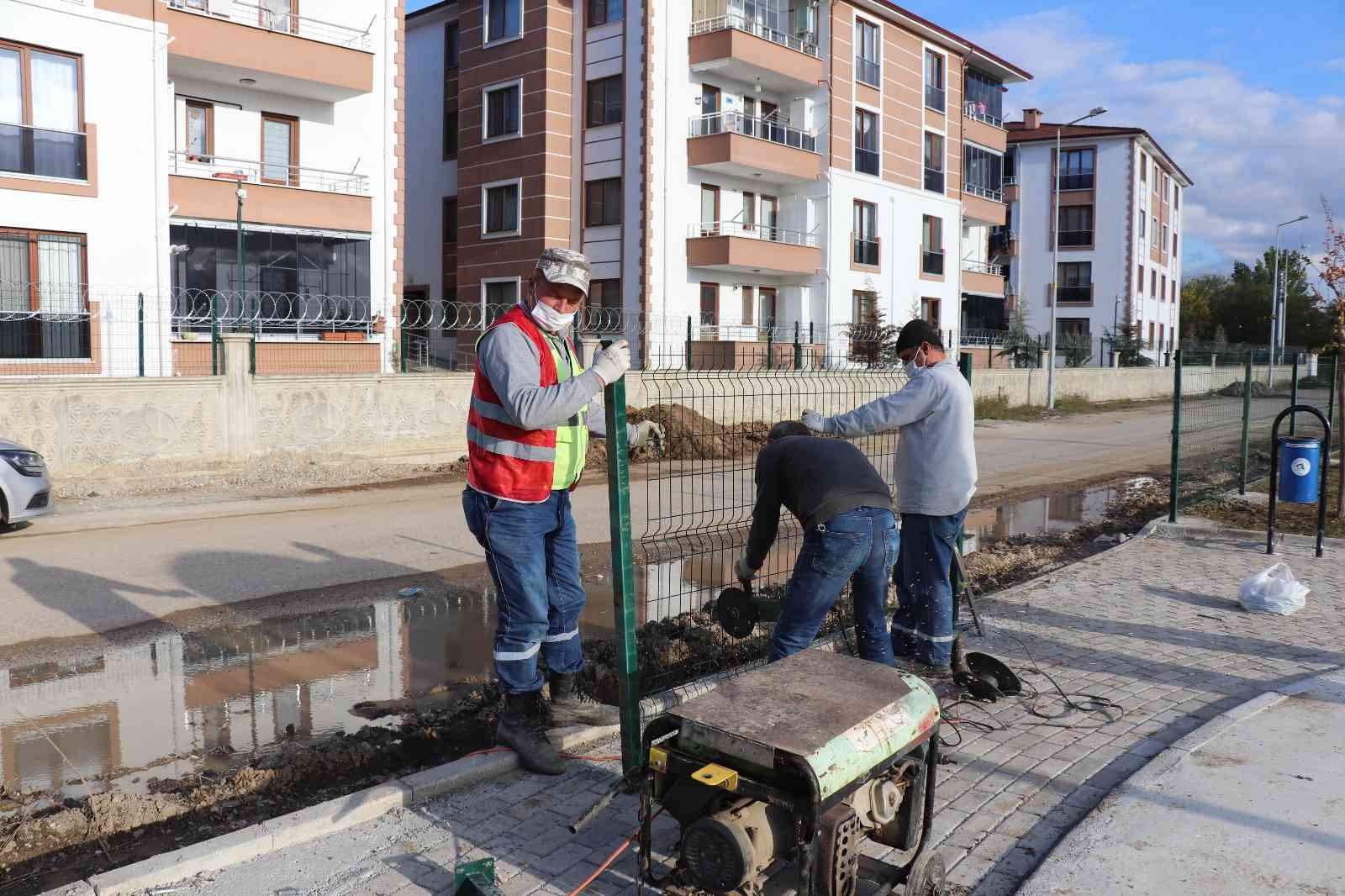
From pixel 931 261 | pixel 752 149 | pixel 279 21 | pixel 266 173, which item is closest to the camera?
pixel 279 21

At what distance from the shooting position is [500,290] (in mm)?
33812

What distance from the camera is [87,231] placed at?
20.6m

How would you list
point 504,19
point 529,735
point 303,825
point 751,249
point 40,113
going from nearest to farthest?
1. point 303,825
2. point 529,735
3. point 40,113
4. point 751,249
5. point 504,19

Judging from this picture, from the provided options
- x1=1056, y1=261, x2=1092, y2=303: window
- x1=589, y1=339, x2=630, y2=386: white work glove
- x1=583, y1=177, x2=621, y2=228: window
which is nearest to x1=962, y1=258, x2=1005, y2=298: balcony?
x1=1056, y1=261, x2=1092, y2=303: window

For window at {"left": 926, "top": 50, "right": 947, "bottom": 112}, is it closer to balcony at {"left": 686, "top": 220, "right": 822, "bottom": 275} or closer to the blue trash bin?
balcony at {"left": 686, "top": 220, "right": 822, "bottom": 275}

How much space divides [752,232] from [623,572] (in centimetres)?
3064

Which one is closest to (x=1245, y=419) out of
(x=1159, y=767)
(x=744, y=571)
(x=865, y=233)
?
(x=1159, y=767)

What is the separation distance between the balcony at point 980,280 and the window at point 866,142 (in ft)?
29.3

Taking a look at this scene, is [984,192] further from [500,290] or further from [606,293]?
[500,290]

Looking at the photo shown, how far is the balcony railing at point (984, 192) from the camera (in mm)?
43575

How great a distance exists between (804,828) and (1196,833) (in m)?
1.83

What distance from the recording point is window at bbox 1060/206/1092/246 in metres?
56.8

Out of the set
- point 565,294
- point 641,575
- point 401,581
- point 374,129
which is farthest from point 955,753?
point 374,129

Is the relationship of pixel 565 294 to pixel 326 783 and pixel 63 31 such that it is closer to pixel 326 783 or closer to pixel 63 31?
pixel 326 783
